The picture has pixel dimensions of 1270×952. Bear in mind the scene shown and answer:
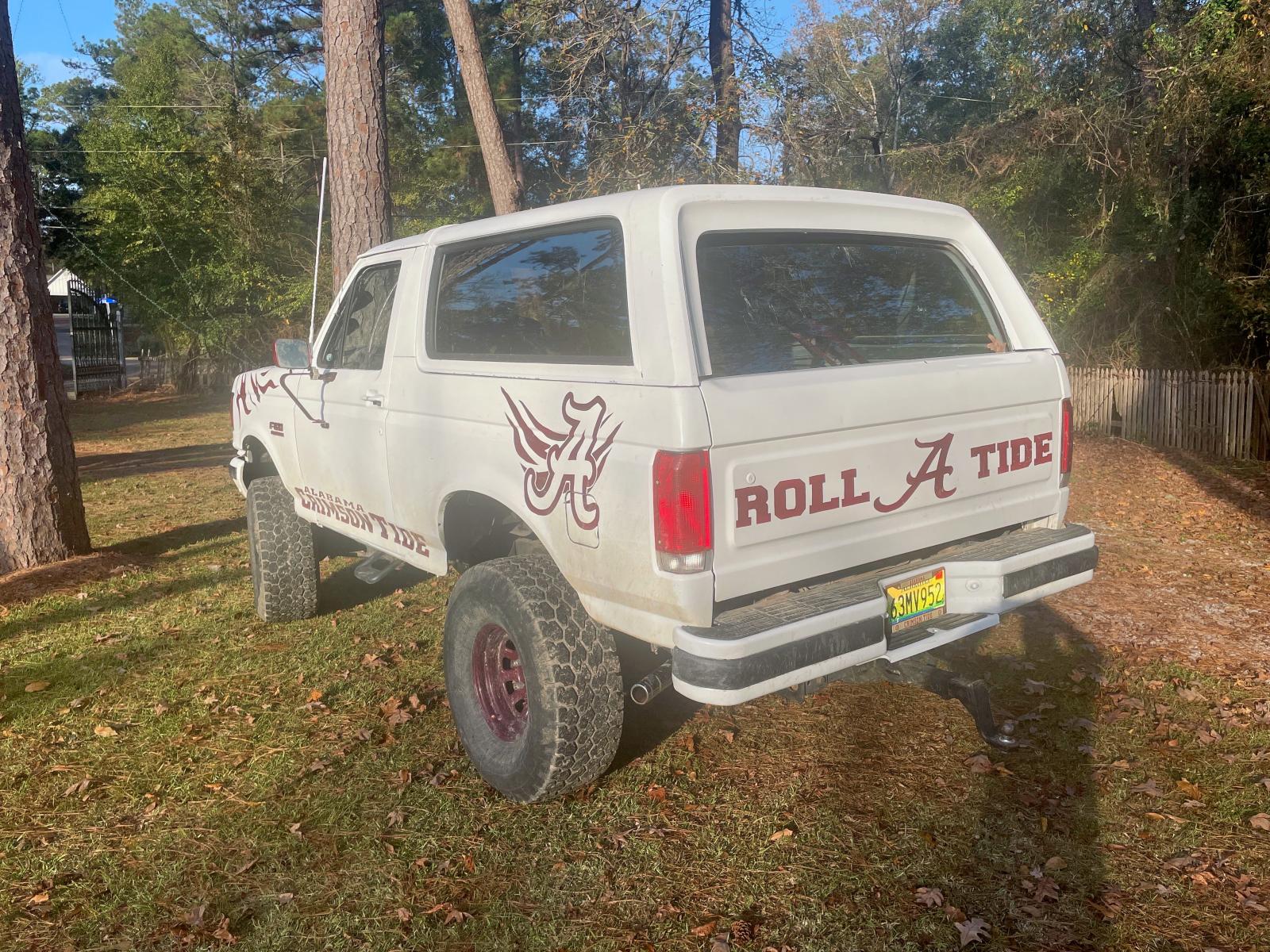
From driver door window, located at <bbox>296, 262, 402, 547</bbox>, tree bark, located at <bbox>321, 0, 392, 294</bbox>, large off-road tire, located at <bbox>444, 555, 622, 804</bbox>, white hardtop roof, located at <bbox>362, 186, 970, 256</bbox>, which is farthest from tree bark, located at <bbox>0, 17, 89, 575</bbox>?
large off-road tire, located at <bbox>444, 555, 622, 804</bbox>

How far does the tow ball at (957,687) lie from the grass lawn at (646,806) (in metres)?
0.16

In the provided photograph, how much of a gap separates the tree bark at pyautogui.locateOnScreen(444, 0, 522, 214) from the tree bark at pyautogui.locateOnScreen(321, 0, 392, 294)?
4.06 meters

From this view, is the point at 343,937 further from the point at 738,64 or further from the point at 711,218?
the point at 738,64

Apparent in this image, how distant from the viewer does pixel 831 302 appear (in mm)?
3775

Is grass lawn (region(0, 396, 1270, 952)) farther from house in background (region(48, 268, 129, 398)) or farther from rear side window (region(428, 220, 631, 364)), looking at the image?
house in background (region(48, 268, 129, 398))

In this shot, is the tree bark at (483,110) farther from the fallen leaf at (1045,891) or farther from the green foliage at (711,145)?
the fallen leaf at (1045,891)

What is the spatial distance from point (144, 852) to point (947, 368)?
3420 mm

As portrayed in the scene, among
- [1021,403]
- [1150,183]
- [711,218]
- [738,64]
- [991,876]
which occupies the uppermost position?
[738,64]

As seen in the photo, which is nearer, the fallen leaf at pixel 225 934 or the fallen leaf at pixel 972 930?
the fallen leaf at pixel 972 930

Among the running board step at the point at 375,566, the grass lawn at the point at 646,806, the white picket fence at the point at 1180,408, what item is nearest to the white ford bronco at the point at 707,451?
the grass lawn at the point at 646,806

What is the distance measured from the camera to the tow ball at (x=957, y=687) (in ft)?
12.2

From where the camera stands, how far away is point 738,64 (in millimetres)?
18094

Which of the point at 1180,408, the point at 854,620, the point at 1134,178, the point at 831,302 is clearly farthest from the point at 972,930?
the point at 1134,178

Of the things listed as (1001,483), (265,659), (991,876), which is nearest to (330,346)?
(265,659)
